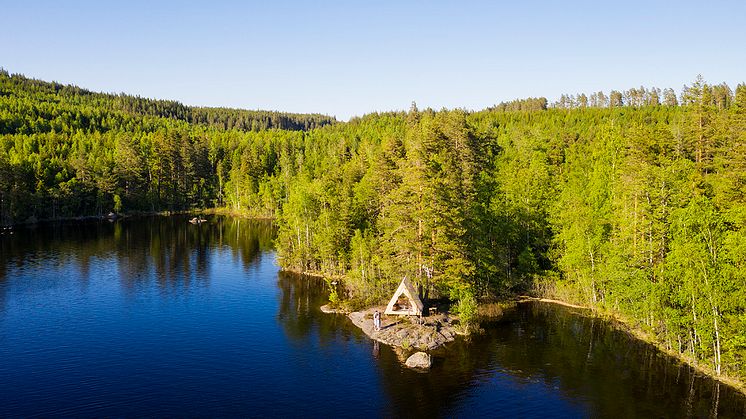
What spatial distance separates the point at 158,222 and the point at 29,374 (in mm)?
104373

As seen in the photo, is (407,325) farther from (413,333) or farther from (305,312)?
(305,312)

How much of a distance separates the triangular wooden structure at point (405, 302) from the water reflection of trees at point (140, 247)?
116ft

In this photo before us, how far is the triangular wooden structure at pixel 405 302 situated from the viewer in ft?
182

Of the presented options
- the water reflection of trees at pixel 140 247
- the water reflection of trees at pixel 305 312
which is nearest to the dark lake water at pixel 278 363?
the water reflection of trees at pixel 305 312

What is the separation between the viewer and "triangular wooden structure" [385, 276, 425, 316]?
55.6 metres

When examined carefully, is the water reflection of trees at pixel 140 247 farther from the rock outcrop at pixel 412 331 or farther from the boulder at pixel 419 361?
the boulder at pixel 419 361

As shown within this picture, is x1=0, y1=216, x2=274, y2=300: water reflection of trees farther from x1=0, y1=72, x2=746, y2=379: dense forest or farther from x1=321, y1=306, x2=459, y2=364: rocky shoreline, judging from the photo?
x1=321, y1=306, x2=459, y2=364: rocky shoreline

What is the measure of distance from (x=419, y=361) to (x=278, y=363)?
1284 cm

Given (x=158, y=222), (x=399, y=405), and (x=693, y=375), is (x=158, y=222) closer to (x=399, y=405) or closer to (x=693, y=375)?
(x=399, y=405)

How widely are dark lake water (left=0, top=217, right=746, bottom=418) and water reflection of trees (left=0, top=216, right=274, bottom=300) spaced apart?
695cm

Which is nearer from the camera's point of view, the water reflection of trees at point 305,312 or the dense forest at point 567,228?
the dense forest at point 567,228

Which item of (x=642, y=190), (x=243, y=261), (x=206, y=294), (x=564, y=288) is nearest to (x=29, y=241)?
(x=243, y=261)

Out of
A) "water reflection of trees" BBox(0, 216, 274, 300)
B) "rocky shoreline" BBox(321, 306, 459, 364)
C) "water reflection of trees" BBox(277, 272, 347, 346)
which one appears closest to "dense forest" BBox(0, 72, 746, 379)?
"rocky shoreline" BBox(321, 306, 459, 364)

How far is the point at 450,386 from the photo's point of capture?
43125mm
